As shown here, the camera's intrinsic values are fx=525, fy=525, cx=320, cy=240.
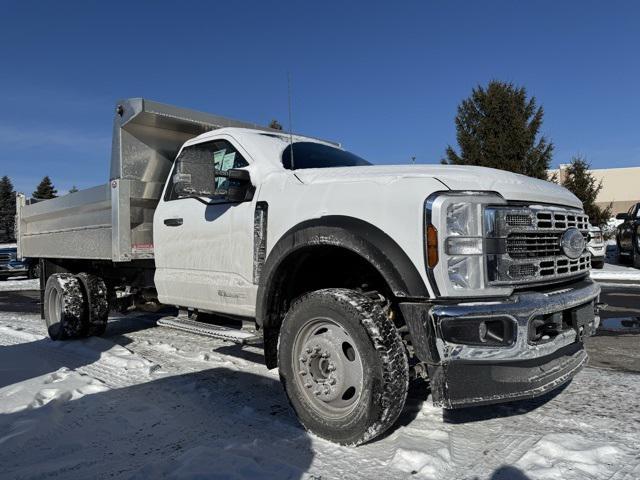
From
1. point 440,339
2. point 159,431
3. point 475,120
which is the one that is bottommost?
point 159,431

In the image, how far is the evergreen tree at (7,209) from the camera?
53284mm

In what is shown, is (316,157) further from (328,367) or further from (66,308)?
(66,308)

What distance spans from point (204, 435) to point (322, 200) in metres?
1.72

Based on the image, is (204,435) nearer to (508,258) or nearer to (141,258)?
(508,258)

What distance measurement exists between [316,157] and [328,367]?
82.0 inches

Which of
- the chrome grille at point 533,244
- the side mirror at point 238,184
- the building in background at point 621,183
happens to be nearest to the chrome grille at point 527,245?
the chrome grille at point 533,244

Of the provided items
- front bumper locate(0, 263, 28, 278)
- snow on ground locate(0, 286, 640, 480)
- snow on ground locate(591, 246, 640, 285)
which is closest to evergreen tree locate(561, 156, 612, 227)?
snow on ground locate(591, 246, 640, 285)

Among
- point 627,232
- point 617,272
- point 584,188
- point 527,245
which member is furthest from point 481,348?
point 584,188

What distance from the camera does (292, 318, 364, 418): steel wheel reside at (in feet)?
10.5

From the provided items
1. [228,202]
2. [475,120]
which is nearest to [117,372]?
[228,202]

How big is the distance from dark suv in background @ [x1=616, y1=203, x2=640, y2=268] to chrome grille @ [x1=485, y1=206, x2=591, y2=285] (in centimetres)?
1373

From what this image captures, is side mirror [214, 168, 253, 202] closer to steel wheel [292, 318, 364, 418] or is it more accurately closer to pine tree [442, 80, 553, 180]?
steel wheel [292, 318, 364, 418]

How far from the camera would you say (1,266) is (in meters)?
21.1

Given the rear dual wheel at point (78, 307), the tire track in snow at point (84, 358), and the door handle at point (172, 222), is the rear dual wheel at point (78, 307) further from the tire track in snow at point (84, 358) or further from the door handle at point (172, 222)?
the door handle at point (172, 222)
